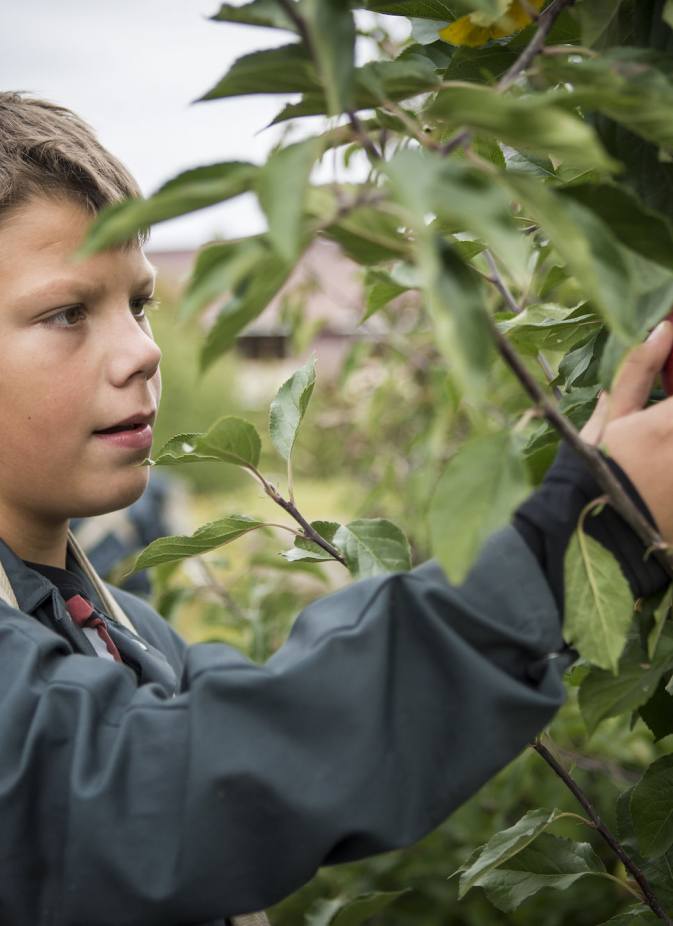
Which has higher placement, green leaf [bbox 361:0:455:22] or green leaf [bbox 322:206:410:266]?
green leaf [bbox 361:0:455:22]

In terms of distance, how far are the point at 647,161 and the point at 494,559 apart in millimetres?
313

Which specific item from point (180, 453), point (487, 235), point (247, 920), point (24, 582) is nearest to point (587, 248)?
point (487, 235)

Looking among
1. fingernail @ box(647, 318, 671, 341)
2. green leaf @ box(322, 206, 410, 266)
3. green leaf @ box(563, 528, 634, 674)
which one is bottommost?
green leaf @ box(563, 528, 634, 674)

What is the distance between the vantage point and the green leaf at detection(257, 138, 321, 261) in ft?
1.28

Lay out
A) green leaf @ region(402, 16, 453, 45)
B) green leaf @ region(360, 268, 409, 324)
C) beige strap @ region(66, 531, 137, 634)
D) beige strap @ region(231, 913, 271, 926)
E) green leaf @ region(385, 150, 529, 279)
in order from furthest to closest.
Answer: beige strap @ region(66, 531, 137, 634) → beige strap @ region(231, 913, 271, 926) → green leaf @ region(360, 268, 409, 324) → green leaf @ region(402, 16, 453, 45) → green leaf @ region(385, 150, 529, 279)

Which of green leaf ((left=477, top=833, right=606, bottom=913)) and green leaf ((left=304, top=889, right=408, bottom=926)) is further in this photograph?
green leaf ((left=304, top=889, right=408, bottom=926))

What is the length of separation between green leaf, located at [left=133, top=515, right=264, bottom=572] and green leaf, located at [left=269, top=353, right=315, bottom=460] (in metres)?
0.10

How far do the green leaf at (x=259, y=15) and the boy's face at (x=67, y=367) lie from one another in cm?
46

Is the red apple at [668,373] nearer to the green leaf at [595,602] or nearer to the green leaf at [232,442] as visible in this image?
the green leaf at [595,602]

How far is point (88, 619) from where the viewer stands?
1114 millimetres

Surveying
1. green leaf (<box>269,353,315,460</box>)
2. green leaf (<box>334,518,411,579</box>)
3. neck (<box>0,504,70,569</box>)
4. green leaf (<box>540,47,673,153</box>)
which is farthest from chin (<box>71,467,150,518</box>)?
green leaf (<box>540,47,673,153</box>)

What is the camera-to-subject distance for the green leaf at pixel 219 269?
0.43 meters

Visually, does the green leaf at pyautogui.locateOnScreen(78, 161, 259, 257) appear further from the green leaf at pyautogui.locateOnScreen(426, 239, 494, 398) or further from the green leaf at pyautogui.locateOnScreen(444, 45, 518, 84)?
the green leaf at pyautogui.locateOnScreen(444, 45, 518, 84)

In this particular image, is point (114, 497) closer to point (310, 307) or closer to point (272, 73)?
point (272, 73)
